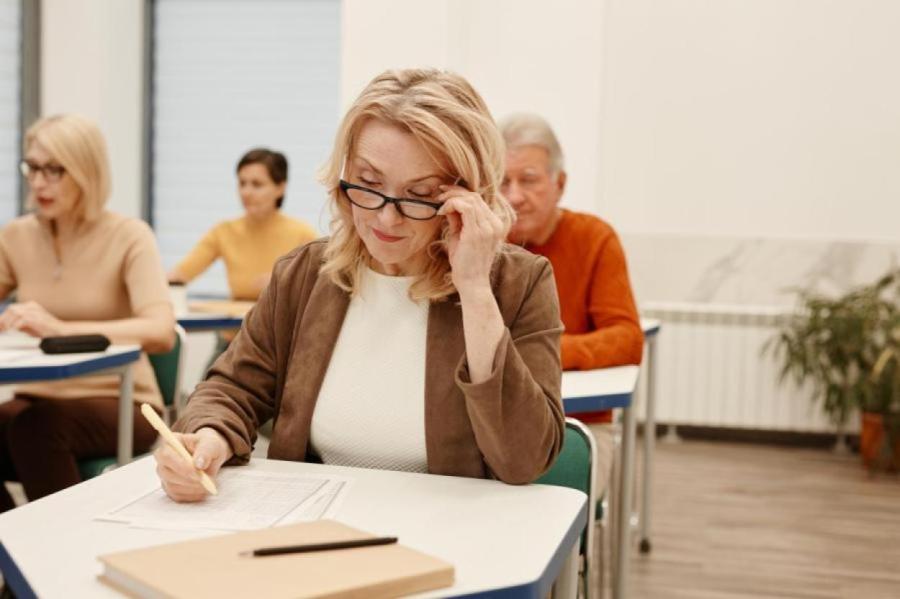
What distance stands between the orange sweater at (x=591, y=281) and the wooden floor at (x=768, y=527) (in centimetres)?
99

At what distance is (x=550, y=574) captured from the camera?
4.30 feet

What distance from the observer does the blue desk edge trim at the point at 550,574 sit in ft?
3.96

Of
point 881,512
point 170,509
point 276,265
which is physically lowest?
point 881,512

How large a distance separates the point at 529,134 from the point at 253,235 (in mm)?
2683

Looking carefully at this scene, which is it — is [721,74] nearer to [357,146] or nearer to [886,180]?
[886,180]

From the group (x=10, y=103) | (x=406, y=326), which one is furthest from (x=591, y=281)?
(x=10, y=103)

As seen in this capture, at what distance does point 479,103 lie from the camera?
1.80 m

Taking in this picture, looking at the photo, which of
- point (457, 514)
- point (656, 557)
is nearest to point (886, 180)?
point (656, 557)

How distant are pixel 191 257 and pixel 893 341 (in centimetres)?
358

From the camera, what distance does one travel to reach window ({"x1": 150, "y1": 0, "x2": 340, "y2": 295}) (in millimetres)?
6766

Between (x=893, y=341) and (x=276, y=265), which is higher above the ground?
(x=276, y=265)

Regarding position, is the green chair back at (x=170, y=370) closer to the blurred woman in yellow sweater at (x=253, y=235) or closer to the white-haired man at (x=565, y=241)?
the white-haired man at (x=565, y=241)

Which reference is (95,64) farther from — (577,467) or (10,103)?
(577,467)

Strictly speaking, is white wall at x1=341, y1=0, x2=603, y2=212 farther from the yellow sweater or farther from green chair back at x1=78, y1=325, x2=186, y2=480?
green chair back at x1=78, y1=325, x2=186, y2=480
